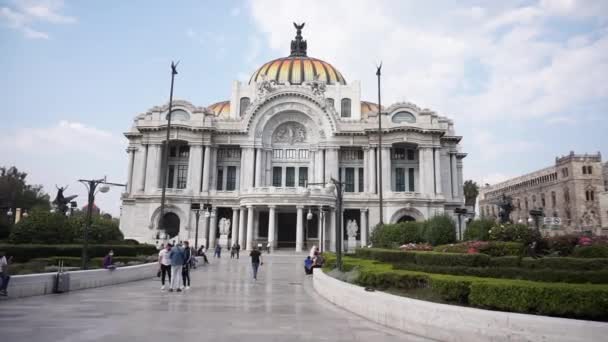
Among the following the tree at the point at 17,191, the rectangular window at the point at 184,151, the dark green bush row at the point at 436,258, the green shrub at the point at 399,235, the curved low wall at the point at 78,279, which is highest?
the rectangular window at the point at 184,151

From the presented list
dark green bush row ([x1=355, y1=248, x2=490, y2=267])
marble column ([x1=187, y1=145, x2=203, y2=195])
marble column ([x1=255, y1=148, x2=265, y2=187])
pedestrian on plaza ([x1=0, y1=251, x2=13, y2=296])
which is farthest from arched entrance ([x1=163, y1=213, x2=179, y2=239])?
pedestrian on plaza ([x1=0, y1=251, x2=13, y2=296])

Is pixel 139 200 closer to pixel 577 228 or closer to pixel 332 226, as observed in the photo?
pixel 332 226

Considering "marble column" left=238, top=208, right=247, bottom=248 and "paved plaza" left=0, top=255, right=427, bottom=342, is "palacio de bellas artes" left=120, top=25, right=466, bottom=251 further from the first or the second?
"paved plaza" left=0, top=255, right=427, bottom=342

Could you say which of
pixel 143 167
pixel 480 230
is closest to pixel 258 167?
pixel 143 167

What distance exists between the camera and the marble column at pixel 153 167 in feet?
186

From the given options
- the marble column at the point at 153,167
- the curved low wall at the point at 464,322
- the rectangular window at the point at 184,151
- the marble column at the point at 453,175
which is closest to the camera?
the curved low wall at the point at 464,322

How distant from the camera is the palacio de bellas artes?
55.1 meters

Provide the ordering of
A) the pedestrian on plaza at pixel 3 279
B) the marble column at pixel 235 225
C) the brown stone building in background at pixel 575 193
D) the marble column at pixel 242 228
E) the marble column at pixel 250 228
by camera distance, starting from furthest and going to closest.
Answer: the brown stone building in background at pixel 575 193 → the marble column at pixel 235 225 → the marble column at pixel 242 228 → the marble column at pixel 250 228 → the pedestrian on plaza at pixel 3 279

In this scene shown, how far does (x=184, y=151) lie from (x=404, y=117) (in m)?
31.2

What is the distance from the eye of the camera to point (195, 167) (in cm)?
5703

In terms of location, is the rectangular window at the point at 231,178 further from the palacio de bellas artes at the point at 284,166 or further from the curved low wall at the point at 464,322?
the curved low wall at the point at 464,322

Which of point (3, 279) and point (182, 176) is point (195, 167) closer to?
point (182, 176)

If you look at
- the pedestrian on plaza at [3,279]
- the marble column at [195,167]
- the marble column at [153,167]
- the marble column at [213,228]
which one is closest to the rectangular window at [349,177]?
the marble column at [213,228]

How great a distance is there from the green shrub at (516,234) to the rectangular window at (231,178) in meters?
41.8
